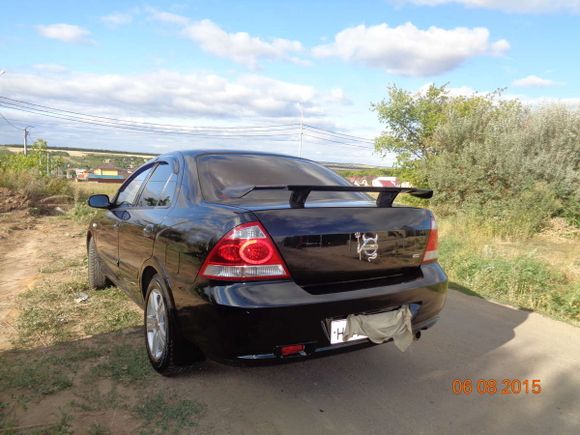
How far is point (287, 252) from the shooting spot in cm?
217

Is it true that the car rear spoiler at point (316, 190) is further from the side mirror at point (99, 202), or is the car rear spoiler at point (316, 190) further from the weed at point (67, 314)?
the side mirror at point (99, 202)

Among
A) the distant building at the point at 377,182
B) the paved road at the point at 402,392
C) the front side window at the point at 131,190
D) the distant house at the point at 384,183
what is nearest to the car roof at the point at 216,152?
the front side window at the point at 131,190

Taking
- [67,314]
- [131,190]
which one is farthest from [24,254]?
[131,190]

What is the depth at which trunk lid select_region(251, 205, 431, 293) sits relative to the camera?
2186 millimetres

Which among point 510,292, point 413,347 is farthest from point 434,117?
point 413,347

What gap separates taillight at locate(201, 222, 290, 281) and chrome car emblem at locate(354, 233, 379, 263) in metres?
0.48

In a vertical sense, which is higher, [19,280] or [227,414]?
[227,414]

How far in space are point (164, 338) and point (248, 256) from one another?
1.06 metres

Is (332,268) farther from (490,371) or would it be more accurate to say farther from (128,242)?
(128,242)

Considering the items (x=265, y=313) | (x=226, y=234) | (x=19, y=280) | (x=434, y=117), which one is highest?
(x=434, y=117)

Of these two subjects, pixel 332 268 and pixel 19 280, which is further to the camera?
pixel 19 280

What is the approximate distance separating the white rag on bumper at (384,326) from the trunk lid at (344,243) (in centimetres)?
20

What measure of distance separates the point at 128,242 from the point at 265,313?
6.24 ft

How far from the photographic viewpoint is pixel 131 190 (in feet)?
13.4
